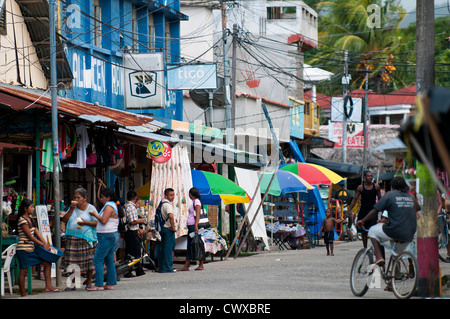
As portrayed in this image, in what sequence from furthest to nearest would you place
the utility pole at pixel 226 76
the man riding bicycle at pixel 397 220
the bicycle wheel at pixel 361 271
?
the utility pole at pixel 226 76 < the bicycle wheel at pixel 361 271 < the man riding bicycle at pixel 397 220

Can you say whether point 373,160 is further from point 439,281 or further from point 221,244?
point 439,281

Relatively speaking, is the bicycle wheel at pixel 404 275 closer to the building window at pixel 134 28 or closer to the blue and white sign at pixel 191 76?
the blue and white sign at pixel 191 76

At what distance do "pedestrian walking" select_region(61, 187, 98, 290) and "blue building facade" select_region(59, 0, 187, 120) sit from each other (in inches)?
179

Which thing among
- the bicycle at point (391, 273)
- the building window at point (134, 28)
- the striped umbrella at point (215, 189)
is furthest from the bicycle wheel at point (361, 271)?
the building window at point (134, 28)

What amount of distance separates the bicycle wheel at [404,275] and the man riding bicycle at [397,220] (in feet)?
1.17

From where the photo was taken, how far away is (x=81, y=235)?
13445 mm

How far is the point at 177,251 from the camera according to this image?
20484 millimetres

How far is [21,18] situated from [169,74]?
7.96m

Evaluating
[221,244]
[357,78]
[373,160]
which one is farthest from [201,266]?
[357,78]

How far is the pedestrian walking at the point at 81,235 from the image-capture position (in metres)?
13.4

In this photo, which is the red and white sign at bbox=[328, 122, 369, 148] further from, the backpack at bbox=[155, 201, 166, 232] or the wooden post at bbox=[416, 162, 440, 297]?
the wooden post at bbox=[416, 162, 440, 297]

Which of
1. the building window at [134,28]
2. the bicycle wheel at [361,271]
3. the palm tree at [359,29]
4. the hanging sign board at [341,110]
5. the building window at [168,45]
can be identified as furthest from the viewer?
the palm tree at [359,29]

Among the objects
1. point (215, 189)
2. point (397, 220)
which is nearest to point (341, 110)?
point (215, 189)

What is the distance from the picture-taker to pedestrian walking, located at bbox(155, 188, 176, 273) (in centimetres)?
1678
